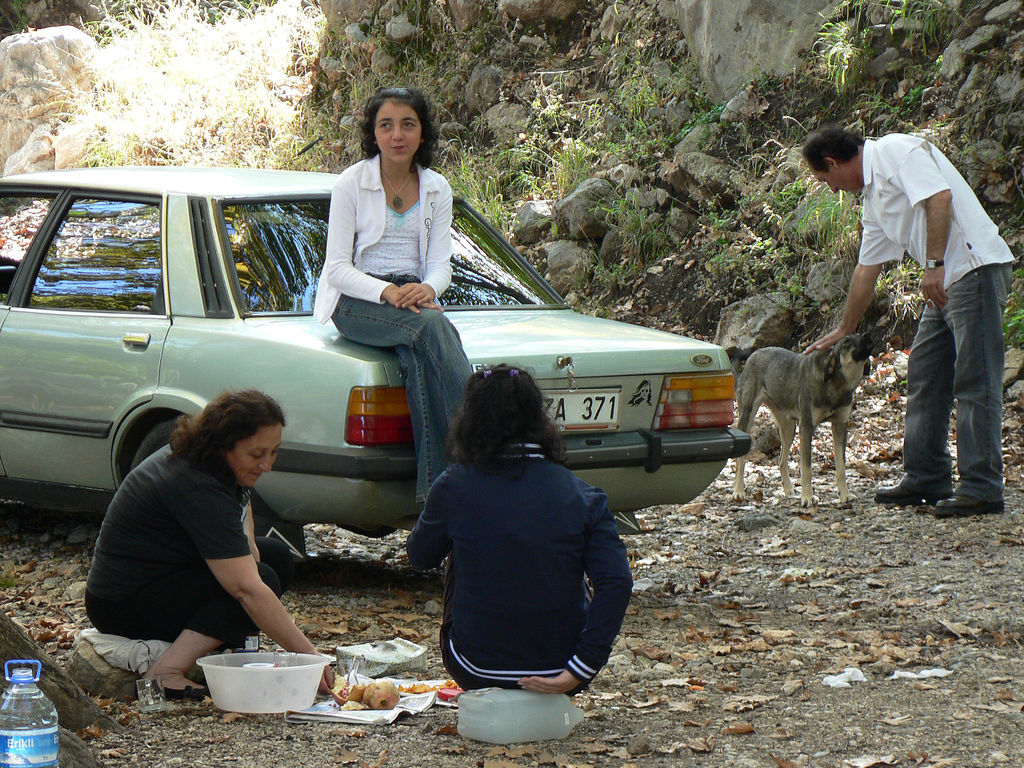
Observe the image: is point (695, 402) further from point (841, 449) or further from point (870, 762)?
point (841, 449)

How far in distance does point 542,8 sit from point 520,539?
13.3 m

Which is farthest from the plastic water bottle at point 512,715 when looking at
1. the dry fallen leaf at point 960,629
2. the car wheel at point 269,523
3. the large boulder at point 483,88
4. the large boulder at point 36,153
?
the large boulder at point 36,153

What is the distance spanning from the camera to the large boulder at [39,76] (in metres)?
20.9

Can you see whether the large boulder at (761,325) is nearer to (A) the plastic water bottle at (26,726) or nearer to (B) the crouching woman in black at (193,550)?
(B) the crouching woman in black at (193,550)

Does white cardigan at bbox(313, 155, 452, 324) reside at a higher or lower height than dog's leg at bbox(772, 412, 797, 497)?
higher

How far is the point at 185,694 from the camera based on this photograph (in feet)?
14.0

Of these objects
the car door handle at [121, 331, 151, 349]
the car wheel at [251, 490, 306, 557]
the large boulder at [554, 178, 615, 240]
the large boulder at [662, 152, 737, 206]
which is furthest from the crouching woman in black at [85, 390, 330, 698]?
the large boulder at [554, 178, 615, 240]

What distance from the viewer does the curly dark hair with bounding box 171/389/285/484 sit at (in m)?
4.16

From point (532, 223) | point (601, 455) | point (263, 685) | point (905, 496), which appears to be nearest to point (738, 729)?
point (263, 685)

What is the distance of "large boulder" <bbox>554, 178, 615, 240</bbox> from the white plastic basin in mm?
9069

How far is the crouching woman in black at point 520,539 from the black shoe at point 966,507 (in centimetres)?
396

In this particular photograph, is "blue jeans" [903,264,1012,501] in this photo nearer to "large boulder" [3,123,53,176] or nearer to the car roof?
the car roof

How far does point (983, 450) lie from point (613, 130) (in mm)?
7622

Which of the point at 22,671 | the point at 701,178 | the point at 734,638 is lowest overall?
the point at 734,638
